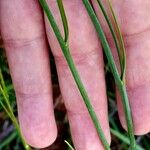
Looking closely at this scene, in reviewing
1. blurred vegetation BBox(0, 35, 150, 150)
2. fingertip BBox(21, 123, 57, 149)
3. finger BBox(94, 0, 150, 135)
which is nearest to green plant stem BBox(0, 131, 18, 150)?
blurred vegetation BBox(0, 35, 150, 150)

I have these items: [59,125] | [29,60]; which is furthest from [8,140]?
[29,60]

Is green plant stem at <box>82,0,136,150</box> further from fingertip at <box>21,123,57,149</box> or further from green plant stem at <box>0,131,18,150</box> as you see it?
green plant stem at <box>0,131,18,150</box>

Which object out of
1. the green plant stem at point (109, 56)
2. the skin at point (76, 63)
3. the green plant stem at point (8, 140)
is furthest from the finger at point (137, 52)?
the green plant stem at point (8, 140)

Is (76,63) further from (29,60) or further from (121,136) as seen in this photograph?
(121,136)

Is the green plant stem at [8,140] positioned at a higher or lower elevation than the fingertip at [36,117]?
lower

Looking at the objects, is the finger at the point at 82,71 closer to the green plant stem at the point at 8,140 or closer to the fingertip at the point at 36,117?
the fingertip at the point at 36,117

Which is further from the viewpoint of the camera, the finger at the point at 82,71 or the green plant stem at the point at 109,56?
the finger at the point at 82,71

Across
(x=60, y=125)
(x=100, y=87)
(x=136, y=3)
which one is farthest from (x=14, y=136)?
(x=136, y=3)
